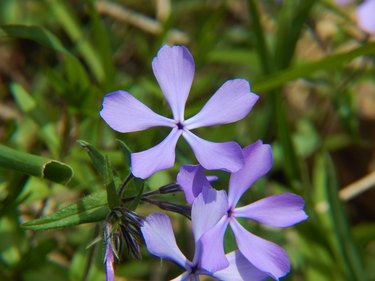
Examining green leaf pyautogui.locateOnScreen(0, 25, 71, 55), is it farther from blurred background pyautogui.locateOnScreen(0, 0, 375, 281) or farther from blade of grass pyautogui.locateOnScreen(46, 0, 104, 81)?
blade of grass pyautogui.locateOnScreen(46, 0, 104, 81)

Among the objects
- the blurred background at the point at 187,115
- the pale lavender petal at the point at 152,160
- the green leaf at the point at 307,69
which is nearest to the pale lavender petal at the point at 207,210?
the pale lavender petal at the point at 152,160

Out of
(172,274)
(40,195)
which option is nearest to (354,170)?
(172,274)

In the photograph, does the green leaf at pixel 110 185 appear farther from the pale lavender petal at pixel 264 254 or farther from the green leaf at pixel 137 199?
the pale lavender petal at pixel 264 254

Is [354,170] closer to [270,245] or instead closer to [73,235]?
[73,235]

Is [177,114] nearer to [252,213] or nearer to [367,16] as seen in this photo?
[252,213]

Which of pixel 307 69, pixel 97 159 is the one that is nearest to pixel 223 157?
pixel 97 159

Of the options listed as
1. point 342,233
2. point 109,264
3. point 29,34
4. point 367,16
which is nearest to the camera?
point 109,264
